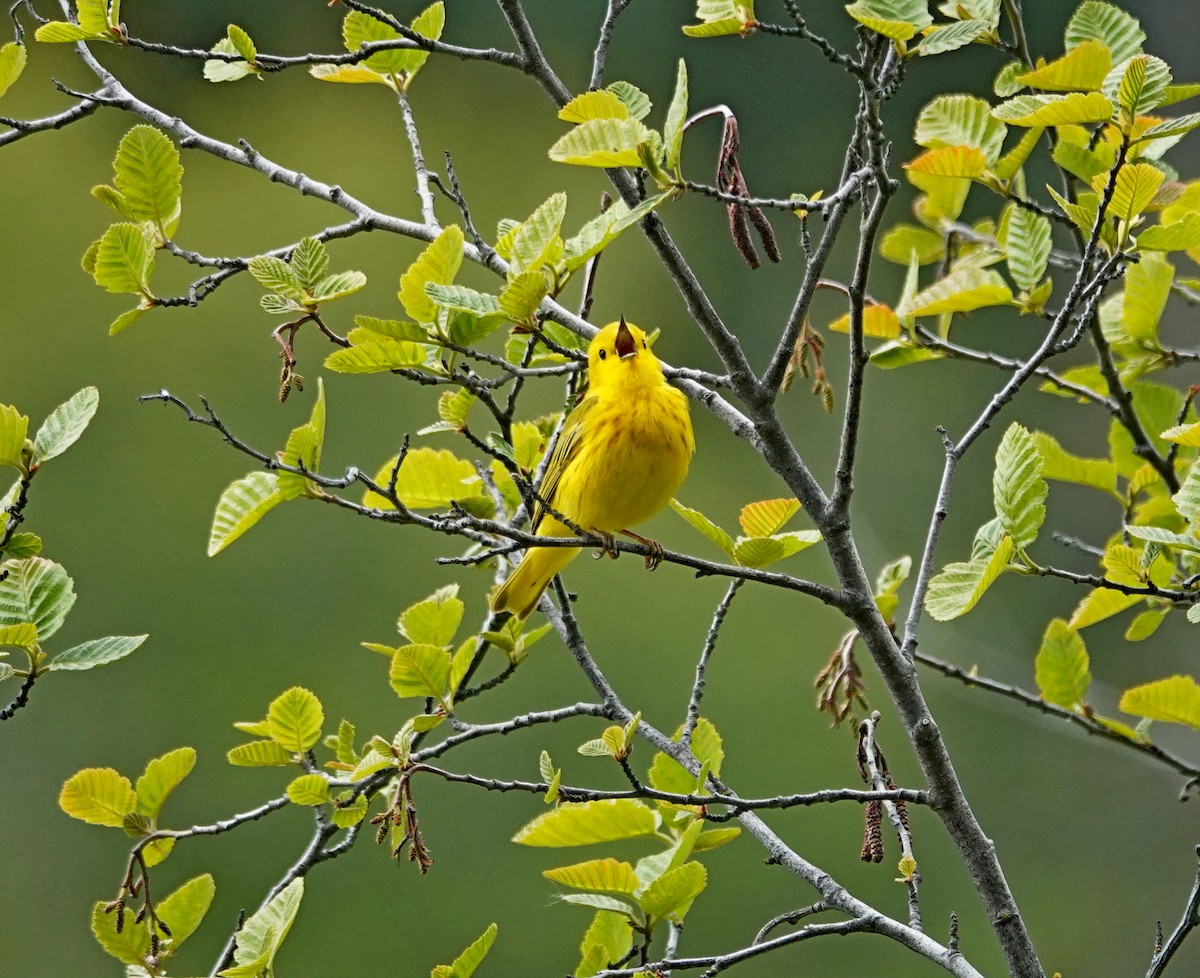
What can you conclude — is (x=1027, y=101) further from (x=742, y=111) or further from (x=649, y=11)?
(x=649, y=11)

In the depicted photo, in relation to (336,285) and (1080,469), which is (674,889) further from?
(1080,469)

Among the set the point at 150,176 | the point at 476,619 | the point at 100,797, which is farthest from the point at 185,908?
the point at 476,619

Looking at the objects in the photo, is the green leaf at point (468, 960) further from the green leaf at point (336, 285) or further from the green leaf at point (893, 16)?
the green leaf at point (893, 16)

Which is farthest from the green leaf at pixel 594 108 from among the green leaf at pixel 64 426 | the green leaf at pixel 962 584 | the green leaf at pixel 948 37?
the green leaf at pixel 64 426

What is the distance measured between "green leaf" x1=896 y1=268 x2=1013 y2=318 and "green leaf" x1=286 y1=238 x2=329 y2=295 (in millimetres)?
1200

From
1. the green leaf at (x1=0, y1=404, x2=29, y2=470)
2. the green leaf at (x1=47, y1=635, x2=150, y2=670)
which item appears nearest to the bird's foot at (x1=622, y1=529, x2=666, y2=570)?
the green leaf at (x1=47, y1=635, x2=150, y2=670)

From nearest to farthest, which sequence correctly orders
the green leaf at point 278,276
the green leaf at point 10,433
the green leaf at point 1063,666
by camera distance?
the green leaf at point 278,276 → the green leaf at point 10,433 → the green leaf at point 1063,666

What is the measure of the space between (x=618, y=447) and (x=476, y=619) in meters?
10.3

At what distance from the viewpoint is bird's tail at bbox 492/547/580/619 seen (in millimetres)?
3477

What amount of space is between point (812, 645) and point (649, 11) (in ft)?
36.3

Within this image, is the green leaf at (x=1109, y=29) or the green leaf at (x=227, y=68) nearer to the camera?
the green leaf at (x=227, y=68)

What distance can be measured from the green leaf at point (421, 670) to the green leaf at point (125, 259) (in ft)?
2.76

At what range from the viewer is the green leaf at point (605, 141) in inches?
84.0

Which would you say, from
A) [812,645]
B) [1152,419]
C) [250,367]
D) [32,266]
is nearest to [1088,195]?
[1152,419]
